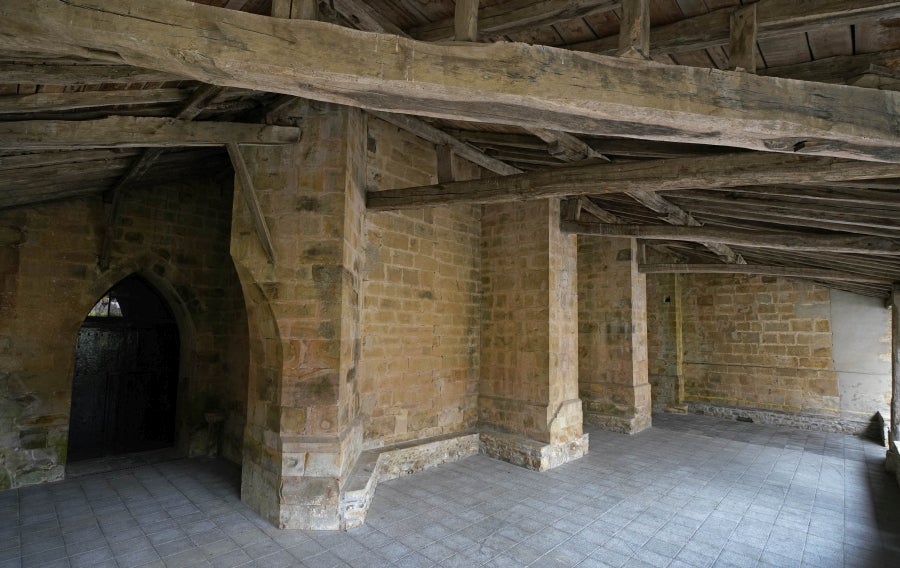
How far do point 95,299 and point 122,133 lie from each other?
3.17 meters

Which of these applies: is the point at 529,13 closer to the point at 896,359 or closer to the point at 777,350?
the point at 896,359

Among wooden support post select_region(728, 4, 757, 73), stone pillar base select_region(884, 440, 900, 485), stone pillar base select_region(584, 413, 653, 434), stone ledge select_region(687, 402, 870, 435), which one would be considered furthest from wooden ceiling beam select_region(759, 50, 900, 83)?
stone ledge select_region(687, 402, 870, 435)

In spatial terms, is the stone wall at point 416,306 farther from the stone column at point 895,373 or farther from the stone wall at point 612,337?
the stone column at point 895,373

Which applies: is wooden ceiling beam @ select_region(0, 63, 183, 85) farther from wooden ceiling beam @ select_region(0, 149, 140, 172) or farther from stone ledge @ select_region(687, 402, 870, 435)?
stone ledge @ select_region(687, 402, 870, 435)

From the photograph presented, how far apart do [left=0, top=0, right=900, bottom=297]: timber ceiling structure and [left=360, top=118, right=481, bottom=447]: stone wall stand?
1215 millimetres

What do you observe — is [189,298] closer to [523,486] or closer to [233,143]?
[233,143]

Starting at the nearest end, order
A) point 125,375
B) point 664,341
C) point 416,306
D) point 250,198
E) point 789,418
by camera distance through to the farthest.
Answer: point 250,198, point 416,306, point 125,375, point 789,418, point 664,341

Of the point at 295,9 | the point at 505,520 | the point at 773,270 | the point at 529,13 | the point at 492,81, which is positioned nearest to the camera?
the point at 492,81

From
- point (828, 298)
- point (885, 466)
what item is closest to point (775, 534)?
point (885, 466)

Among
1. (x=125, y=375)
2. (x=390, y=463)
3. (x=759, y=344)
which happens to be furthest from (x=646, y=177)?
(x=759, y=344)

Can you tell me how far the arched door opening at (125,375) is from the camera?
6055mm

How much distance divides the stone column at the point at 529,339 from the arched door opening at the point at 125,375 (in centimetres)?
476

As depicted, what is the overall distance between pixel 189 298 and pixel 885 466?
9.63 meters

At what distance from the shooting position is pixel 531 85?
5.43 feet
